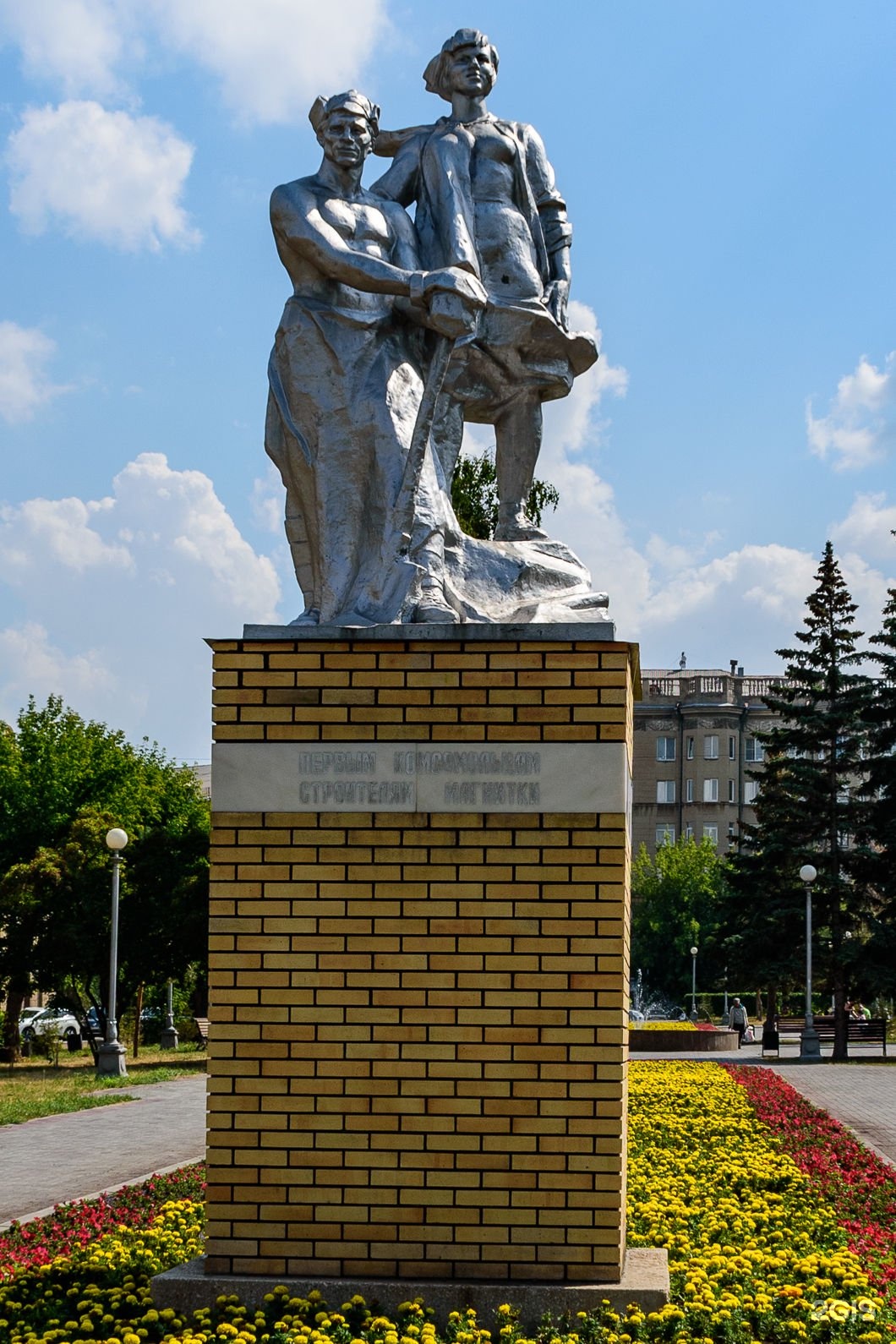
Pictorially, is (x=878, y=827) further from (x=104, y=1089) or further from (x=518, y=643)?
(x=518, y=643)

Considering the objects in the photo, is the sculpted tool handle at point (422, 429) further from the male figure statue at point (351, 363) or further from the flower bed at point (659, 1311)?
the flower bed at point (659, 1311)

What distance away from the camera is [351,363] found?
683 centimetres

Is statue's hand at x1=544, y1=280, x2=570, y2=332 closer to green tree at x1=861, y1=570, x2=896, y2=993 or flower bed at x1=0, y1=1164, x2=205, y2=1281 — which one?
flower bed at x1=0, y1=1164, x2=205, y2=1281

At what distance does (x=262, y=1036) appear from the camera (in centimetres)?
598

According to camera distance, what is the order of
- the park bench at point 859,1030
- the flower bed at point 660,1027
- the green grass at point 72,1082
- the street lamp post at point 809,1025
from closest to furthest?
the green grass at point 72,1082
the street lamp post at point 809,1025
the flower bed at point 660,1027
the park bench at point 859,1030

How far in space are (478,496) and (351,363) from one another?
20.9m

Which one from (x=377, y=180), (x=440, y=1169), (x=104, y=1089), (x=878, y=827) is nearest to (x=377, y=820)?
(x=440, y=1169)

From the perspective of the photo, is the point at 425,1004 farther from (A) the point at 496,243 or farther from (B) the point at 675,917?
(B) the point at 675,917

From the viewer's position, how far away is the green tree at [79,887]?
110ft

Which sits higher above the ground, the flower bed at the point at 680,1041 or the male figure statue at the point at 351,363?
the male figure statue at the point at 351,363

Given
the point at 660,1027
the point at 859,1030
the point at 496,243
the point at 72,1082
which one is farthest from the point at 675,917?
the point at 496,243

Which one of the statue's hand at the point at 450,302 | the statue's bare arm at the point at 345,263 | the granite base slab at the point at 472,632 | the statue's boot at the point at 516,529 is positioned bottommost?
the granite base slab at the point at 472,632

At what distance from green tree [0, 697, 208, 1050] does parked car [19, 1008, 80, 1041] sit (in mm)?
1210

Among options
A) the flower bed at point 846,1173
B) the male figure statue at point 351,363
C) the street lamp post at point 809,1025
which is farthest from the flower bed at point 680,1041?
the male figure statue at point 351,363
